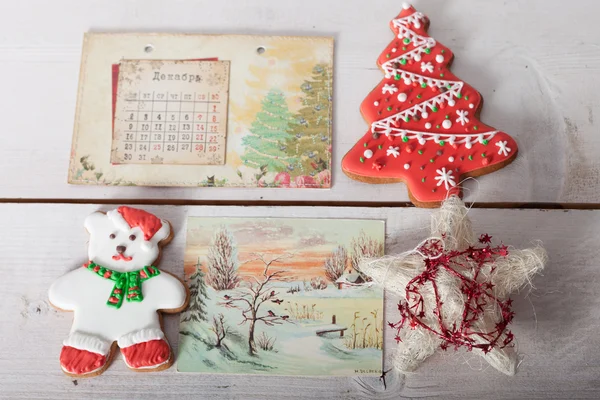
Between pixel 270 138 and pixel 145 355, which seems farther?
pixel 270 138

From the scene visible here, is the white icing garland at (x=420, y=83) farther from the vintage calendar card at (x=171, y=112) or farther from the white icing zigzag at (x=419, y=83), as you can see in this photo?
the vintage calendar card at (x=171, y=112)

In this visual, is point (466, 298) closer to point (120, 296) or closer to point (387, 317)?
point (387, 317)

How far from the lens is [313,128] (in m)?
0.98

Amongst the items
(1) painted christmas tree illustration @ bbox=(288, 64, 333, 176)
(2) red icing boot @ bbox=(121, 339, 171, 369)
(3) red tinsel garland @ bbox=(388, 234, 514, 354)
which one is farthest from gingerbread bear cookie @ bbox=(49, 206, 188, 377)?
(3) red tinsel garland @ bbox=(388, 234, 514, 354)

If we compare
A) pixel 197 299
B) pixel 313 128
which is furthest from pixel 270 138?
pixel 197 299

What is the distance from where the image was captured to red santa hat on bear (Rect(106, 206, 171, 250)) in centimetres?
89

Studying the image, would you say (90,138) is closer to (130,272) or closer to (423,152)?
(130,272)

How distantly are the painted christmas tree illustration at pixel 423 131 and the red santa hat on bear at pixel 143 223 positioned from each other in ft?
1.08

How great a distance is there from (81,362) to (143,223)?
23 centimetres

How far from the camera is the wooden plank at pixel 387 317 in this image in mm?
866

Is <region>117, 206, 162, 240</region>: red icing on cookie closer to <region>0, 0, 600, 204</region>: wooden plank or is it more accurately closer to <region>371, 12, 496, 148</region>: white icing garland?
<region>0, 0, 600, 204</region>: wooden plank

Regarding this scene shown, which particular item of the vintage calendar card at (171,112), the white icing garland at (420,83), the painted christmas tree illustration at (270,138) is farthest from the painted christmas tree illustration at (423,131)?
the vintage calendar card at (171,112)

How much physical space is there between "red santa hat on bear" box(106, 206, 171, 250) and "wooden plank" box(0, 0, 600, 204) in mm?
60

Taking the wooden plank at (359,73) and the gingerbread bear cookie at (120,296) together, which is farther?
the wooden plank at (359,73)
